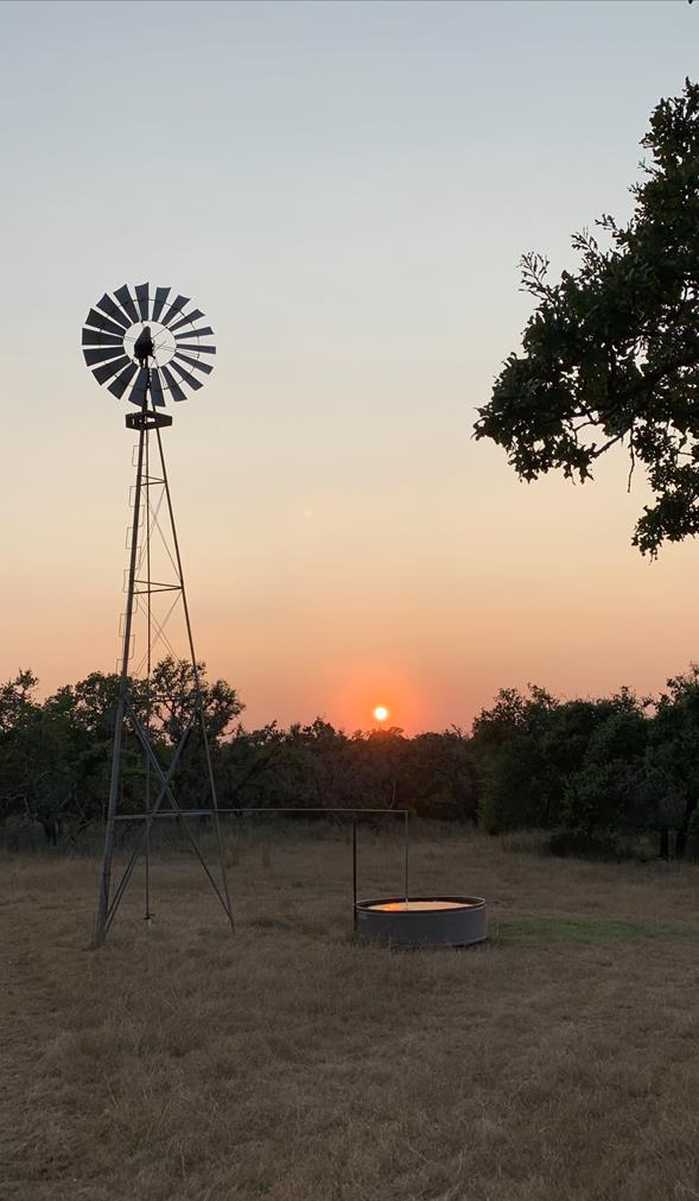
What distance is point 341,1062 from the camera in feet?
37.5

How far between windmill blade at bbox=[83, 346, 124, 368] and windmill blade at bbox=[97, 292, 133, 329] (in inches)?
21.5

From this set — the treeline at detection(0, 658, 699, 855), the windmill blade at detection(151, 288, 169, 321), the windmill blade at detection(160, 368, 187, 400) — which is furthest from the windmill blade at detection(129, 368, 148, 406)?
the treeline at detection(0, 658, 699, 855)

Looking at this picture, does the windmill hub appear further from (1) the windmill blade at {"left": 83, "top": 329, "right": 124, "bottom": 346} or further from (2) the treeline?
(2) the treeline

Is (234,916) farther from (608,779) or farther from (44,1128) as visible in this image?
(608,779)

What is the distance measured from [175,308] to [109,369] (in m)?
1.94

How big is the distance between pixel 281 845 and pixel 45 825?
9.59 metres

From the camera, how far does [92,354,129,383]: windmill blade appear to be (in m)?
21.8

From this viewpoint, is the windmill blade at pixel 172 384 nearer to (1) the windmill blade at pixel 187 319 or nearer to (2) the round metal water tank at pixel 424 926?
(1) the windmill blade at pixel 187 319

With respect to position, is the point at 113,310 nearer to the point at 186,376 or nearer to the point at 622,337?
the point at 186,376

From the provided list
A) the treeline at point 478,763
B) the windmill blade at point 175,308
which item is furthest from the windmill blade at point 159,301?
the treeline at point 478,763

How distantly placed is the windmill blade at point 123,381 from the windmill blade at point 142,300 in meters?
1.12

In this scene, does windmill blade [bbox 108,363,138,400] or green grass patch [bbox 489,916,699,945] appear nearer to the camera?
green grass patch [bbox 489,916,699,945]

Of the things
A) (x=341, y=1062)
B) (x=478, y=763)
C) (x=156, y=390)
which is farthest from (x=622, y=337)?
(x=478, y=763)

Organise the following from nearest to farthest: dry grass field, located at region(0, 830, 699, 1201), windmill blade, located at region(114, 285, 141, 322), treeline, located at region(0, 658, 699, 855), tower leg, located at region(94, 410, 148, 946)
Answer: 1. dry grass field, located at region(0, 830, 699, 1201)
2. tower leg, located at region(94, 410, 148, 946)
3. windmill blade, located at region(114, 285, 141, 322)
4. treeline, located at region(0, 658, 699, 855)
